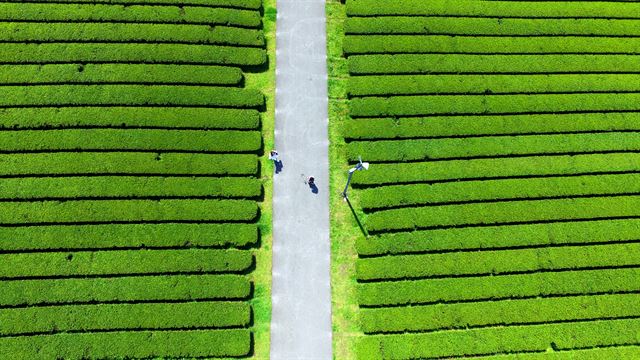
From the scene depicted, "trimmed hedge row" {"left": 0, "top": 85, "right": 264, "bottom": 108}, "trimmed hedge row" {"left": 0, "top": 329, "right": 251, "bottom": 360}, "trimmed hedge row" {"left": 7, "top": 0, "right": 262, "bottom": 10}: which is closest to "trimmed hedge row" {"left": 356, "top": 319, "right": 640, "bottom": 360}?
"trimmed hedge row" {"left": 0, "top": 329, "right": 251, "bottom": 360}

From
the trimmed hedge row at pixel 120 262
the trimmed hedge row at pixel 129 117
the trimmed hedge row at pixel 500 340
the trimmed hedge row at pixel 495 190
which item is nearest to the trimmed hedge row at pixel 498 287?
the trimmed hedge row at pixel 500 340

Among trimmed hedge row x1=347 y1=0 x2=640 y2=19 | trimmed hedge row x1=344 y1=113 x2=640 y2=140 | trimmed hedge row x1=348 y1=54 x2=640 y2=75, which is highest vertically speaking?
trimmed hedge row x1=347 y1=0 x2=640 y2=19

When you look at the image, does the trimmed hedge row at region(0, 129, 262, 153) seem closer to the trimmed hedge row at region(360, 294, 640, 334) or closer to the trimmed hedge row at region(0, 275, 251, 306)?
the trimmed hedge row at region(0, 275, 251, 306)

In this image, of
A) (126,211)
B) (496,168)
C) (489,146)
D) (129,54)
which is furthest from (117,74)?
(496,168)

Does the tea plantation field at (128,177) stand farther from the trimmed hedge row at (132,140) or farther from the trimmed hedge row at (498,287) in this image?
the trimmed hedge row at (498,287)

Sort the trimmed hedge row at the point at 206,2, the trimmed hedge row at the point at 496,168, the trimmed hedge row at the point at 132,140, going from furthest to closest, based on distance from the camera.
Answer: the trimmed hedge row at the point at 206,2 < the trimmed hedge row at the point at 496,168 < the trimmed hedge row at the point at 132,140

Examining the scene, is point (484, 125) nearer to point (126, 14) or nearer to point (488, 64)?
point (488, 64)
